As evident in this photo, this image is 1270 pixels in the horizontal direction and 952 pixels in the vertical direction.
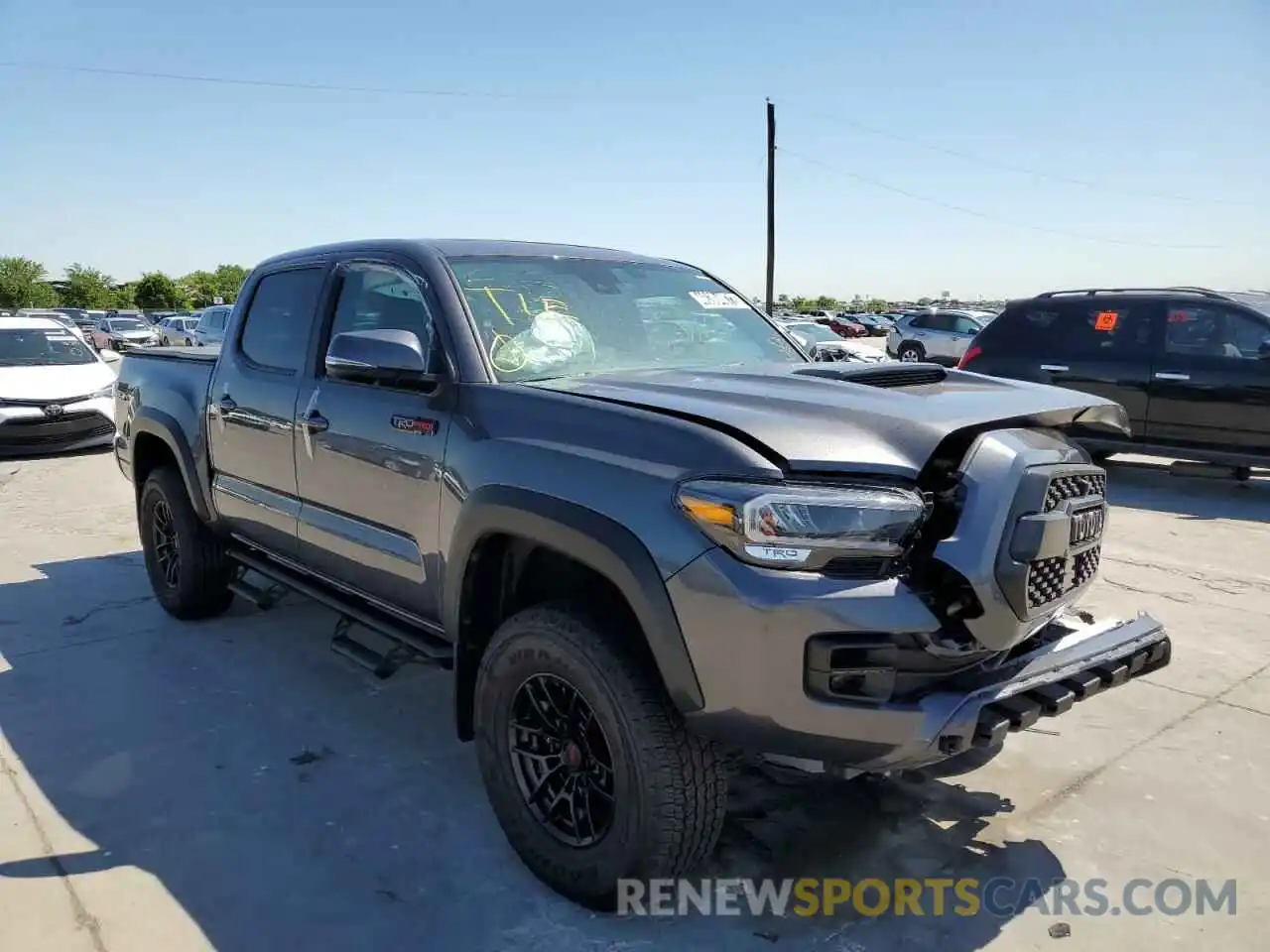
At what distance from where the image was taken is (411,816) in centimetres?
317

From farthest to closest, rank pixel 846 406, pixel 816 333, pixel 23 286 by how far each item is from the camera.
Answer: pixel 23 286 → pixel 816 333 → pixel 846 406

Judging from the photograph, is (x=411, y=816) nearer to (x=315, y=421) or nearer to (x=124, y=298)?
(x=315, y=421)

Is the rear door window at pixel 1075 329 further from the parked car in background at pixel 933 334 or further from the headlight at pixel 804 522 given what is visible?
the parked car in background at pixel 933 334

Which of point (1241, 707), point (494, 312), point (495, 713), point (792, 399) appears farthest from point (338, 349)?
point (1241, 707)

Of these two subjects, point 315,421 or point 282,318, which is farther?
point 282,318

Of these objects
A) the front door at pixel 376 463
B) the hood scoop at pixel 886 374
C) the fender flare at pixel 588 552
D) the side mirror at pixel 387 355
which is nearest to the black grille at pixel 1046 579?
the hood scoop at pixel 886 374

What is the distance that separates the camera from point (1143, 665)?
9.06 ft

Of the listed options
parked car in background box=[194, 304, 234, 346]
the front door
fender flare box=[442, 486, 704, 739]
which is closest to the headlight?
fender flare box=[442, 486, 704, 739]

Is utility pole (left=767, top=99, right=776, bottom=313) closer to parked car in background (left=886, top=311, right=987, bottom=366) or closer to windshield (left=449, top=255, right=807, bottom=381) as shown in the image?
parked car in background (left=886, top=311, right=987, bottom=366)

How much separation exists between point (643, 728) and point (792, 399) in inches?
38.4

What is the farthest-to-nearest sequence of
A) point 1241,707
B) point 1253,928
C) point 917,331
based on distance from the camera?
point 917,331
point 1241,707
point 1253,928

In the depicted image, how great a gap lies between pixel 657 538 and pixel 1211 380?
25.7 feet

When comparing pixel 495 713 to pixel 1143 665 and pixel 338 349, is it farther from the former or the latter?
pixel 1143 665

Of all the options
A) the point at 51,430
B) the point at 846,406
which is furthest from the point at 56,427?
the point at 846,406
